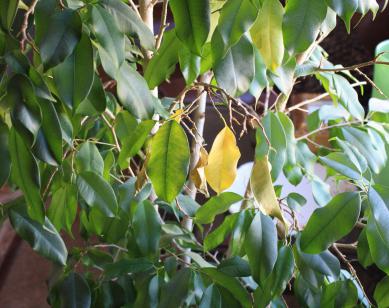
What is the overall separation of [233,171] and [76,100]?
9.5 inches

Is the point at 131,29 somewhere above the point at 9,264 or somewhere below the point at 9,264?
above

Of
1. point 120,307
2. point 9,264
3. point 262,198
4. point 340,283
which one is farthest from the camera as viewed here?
point 9,264

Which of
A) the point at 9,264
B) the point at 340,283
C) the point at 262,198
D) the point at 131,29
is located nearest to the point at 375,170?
the point at 340,283

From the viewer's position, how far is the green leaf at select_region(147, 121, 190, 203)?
2.02 feet

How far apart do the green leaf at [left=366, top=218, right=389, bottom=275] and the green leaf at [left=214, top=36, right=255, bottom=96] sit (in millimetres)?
244

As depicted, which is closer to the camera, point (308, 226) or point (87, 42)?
point (87, 42)

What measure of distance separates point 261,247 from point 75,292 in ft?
1.10

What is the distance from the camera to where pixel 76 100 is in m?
0.52

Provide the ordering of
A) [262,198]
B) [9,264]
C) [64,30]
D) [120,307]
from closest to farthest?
[64,30] < [262,198] < [120,307] < [9,264]

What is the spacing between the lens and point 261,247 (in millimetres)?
646

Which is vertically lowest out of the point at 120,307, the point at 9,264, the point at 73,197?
the point at 9,264

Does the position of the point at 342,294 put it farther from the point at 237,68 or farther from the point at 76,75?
the point at 76,75

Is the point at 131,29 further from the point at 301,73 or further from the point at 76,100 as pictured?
the point at 301,73

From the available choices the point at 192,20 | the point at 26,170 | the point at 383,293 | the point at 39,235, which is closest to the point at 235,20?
the point at 192,20
